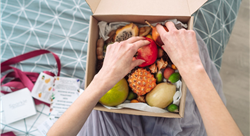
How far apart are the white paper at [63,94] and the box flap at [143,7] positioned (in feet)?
1.52

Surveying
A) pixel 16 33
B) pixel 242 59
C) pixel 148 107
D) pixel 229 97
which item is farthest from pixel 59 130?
pixel 242 59

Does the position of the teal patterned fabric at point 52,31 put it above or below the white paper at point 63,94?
above

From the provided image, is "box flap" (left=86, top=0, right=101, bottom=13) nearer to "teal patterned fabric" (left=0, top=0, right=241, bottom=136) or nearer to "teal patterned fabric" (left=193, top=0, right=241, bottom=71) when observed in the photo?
"teal patterned fabric" (left=0, top=0, right=241, bottom=136)

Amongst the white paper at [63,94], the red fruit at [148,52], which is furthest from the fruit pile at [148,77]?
the white paper at [63,94]

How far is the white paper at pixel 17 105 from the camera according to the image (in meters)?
0.86

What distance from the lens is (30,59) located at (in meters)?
0.94

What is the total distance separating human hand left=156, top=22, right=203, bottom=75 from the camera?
18.3 inches

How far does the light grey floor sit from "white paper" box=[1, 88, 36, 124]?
4.47 ft

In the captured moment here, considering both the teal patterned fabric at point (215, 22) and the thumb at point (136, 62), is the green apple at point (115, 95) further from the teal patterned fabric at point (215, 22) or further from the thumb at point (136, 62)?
the teal patterned fabric at point (215, 22)

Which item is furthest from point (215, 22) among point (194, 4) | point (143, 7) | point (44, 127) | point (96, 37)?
point (44, 127)

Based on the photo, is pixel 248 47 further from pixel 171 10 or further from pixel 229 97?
pixel 171 10

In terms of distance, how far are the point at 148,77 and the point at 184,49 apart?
0.71ft

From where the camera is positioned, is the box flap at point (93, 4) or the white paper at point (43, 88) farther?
the white paper at point (43, 88)

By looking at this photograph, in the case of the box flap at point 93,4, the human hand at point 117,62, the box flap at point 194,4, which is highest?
the box flap at point 93,4
